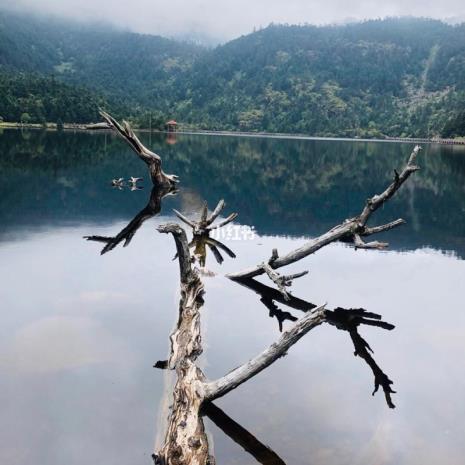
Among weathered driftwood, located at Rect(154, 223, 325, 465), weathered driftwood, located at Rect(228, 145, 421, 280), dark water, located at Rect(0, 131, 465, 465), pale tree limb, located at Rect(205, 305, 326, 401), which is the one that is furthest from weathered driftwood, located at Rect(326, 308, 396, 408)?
pale tree limb, located at Rect(205, 305, 326, 401)

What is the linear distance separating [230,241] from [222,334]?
458 inches

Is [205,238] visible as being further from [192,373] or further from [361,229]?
[192,373]

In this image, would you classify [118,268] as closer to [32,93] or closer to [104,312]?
[104,312]

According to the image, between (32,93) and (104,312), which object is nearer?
(104,312)

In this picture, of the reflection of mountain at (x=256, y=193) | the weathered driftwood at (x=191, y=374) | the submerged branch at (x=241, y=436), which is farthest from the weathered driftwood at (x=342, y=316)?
the reflection of mountain at (x=256, y=193)

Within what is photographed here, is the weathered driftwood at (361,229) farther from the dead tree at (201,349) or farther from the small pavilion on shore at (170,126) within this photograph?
the small pavilion on shore at (170,126)

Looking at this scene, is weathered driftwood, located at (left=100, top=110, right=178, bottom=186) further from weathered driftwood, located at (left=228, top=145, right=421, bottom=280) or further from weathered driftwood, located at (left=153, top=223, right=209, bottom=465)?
weathered driftwood, located at (left=228, top=145, right=421, bottom=280)

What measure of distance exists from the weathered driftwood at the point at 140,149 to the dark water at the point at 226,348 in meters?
3.52

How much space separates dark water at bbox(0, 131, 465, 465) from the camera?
9898 millimetres

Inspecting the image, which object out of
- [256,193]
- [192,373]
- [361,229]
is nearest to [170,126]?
[256,193]

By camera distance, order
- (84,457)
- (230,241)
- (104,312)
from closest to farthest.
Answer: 1. (84,457)
2. (104,312)
3. (230,241)

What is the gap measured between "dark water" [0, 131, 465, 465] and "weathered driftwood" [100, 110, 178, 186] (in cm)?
352

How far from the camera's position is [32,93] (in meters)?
154

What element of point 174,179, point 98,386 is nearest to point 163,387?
point 98,386
